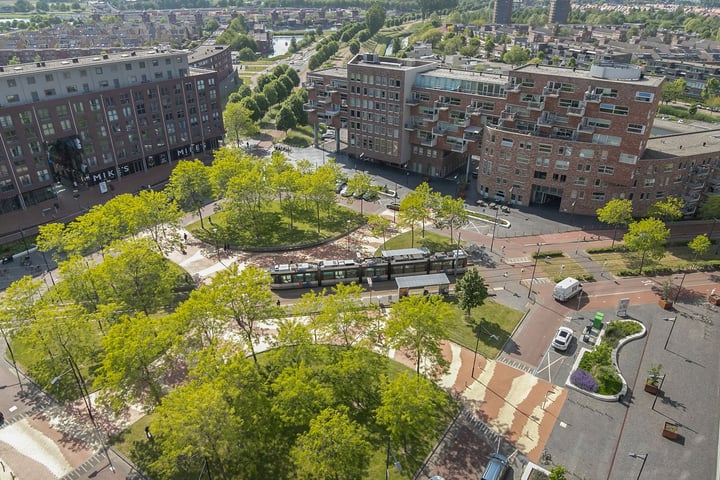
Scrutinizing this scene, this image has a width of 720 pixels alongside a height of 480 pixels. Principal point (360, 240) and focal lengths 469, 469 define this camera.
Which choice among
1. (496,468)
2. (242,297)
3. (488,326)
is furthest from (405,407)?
(488,326)

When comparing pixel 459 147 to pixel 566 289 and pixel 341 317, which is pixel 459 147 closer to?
pixel 566 289

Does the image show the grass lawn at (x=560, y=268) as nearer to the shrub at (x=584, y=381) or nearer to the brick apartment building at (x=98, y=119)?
the shrub at (x=584, y=381)

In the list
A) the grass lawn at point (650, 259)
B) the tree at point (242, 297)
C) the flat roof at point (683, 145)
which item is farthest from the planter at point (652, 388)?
the flat roof at point (683, 145)

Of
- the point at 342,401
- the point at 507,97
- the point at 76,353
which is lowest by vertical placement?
the point at 342,401

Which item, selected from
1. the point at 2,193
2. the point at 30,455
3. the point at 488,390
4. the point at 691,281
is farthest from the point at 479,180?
the point at 2,193

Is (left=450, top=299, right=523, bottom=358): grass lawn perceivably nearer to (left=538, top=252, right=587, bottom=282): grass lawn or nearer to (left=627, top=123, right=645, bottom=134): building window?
(left=538, top=252, right=587, bottom=282): grass lawn

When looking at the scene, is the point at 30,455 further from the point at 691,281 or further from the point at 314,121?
the point at 314,121

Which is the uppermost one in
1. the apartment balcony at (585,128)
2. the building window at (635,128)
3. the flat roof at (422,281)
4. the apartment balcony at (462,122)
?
the building window at (635,128)
